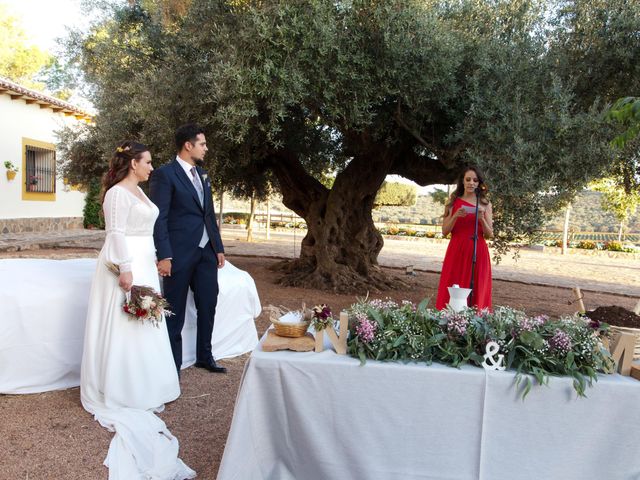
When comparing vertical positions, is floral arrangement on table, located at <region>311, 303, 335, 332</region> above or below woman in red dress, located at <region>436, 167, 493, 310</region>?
below

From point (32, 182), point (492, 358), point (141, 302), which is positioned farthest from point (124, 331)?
point (32, 182)

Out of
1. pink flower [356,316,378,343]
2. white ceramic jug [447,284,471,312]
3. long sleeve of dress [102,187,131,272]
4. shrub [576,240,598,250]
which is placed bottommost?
shrub [576,240,598,250]

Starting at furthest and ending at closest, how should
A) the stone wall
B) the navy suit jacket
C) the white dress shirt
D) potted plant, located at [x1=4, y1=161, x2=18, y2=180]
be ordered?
the stone wall
potted plant, located at [x1=4, y1=161, x2=18, y2=180]
the white dress shirt
the navy suit jacket

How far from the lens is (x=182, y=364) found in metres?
4.59

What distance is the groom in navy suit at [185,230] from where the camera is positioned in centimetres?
416

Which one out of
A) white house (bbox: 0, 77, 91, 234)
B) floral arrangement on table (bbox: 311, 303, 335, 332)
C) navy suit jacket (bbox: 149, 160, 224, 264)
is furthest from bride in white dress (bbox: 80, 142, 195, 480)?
white house (bbox: 0, 77, 91, 234)

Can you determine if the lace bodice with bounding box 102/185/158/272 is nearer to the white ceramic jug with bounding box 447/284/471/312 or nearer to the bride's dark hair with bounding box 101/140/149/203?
the bride's dark hair with bounding box 101/140/149/203

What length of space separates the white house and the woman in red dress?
14.2 m

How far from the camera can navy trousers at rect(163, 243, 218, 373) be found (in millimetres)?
4219

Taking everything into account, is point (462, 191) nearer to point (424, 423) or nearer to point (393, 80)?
point (393, 80)

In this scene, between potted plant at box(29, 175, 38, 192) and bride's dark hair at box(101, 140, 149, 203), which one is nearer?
bride's dark hair at box(101, 140, 149, 203)

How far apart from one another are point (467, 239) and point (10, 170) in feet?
54.6

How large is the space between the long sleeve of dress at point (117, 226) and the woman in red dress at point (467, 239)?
255 centimetres

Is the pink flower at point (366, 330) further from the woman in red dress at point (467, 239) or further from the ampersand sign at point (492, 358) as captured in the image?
the woman in red dress at point (467, 239)
